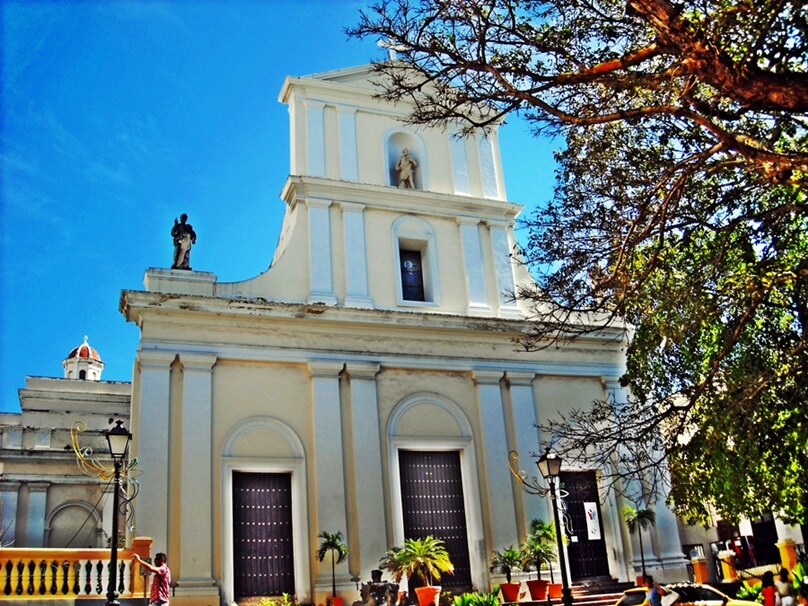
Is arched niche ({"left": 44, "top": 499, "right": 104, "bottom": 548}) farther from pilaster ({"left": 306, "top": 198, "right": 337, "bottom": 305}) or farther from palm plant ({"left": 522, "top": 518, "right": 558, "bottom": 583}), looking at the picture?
palm plant ({"left": 522, "top": 518, "right": 558, "bottom": 583})

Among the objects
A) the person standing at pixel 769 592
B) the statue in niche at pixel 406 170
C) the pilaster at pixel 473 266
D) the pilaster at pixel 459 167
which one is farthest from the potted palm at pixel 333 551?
the pilaster at pixel 459 167

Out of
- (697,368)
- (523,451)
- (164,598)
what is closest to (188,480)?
(164,598)

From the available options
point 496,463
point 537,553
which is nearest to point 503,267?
point 496,463

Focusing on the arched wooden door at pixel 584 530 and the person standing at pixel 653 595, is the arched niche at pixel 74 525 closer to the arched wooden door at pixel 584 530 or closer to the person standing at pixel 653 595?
the arched wooden door at pixel 584 530

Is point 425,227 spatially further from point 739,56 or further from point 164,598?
point 739,56

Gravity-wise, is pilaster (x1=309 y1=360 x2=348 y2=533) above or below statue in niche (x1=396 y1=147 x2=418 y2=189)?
below

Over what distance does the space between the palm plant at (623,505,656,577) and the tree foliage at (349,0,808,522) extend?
5.60 meters

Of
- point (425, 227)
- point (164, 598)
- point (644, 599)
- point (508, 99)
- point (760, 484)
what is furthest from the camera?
point (425, 227)

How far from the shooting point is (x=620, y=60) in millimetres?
8703

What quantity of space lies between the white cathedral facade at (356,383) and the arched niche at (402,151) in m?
0.06

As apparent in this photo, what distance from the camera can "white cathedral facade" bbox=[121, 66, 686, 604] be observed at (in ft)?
54.7

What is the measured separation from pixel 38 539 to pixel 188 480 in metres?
11.4

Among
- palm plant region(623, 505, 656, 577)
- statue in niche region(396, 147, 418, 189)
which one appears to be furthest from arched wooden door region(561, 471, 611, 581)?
statue in niche region(396, 147, 418, 189)

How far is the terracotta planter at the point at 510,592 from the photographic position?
1719 centimetres
